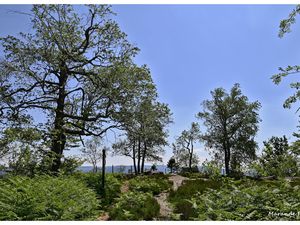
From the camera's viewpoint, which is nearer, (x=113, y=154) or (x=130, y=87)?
(x=130, y=87)

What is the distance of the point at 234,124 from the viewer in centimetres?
3728

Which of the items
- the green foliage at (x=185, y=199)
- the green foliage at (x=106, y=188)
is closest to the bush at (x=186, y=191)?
the green foliage at (x=185, y=199)

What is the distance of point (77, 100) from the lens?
1717 centimetres

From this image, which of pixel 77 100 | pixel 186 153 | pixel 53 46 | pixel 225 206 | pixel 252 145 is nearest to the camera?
pixel 225 206

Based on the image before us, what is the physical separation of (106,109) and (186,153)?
33291 mm

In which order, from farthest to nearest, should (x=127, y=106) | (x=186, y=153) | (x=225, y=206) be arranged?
(x=186, y=153) < (x=127, y=106) < (x=225, y=206)

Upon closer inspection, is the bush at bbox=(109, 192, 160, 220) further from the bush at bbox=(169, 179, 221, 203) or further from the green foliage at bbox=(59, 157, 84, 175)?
the green foliage at bbox=(59, 157, 84, 175)

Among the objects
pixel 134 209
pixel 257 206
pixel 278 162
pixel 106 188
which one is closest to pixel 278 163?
pixel 278 162

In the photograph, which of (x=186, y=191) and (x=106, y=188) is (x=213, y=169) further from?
(x=106, y=188)

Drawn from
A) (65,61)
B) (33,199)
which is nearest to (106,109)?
(65,61)

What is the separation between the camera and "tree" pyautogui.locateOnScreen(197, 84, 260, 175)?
36875 mm

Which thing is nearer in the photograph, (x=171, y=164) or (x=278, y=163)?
(x=278, y=163)

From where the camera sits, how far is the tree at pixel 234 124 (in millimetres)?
36875
